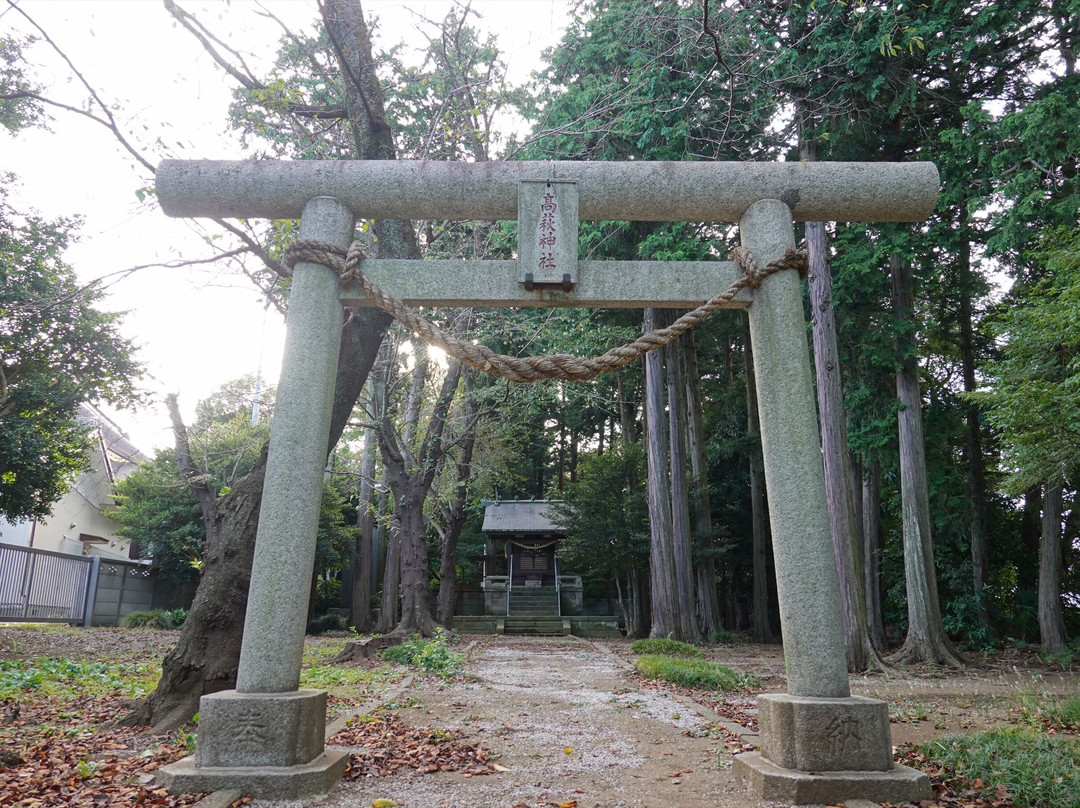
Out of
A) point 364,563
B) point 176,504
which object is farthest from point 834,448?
point 176,504

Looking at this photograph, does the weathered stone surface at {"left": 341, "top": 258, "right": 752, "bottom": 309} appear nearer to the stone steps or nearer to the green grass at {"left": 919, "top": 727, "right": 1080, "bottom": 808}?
the green grass at {"left": 919, "top": 727, "right": 1080, "bottom": 808}

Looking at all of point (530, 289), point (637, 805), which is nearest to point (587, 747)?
point (637, 805)

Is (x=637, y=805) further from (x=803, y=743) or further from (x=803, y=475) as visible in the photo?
(x=803, y=475)

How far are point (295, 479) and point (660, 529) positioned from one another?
43.4ft

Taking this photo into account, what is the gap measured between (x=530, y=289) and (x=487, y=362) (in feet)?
1.97

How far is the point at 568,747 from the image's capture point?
17.7 feet

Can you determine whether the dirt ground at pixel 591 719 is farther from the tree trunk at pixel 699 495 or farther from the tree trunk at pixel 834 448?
the tree trunk at pixel 699 495

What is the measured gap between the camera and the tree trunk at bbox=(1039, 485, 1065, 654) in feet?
45.1

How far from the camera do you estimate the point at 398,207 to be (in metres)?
4.85

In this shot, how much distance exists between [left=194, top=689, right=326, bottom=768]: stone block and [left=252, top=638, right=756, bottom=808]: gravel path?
0.26 meters

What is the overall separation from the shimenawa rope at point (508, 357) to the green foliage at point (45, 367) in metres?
7.71

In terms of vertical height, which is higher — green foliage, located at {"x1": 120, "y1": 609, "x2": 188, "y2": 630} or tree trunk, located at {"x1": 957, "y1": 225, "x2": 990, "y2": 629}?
tree trunk, located at {"x1": 957, "y1": 225, "x2": 990, "y2": 629}

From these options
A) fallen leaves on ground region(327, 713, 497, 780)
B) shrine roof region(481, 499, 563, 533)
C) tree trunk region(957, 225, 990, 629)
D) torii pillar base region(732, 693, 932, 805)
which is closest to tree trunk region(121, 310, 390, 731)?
fallen leaves on ground region(327, 713, 497, 780)

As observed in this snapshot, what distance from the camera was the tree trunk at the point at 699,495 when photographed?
19.1 metres
